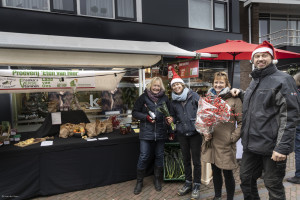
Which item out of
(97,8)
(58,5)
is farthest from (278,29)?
(58,5)

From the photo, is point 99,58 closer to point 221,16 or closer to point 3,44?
point 3,44

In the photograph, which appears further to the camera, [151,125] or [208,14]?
[208,14]

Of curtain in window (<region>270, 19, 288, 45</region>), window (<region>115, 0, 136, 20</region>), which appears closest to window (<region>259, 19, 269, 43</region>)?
curtain in window (<region>270, 19, 288, 45</region>)

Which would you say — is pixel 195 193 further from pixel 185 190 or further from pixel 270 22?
pixel 270 22

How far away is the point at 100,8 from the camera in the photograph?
749 centimetres

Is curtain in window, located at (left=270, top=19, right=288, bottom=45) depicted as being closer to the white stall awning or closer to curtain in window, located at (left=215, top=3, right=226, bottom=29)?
curtain in window, located at (left=215, top=3, right=226, bottom=29)

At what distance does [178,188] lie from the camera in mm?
3660

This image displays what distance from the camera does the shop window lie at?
20.9 feet

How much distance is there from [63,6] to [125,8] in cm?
219

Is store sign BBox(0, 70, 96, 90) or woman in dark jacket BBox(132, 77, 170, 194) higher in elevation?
store sign BBox(0, 70, 96, 90)

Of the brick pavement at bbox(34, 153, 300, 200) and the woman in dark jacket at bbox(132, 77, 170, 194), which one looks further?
the woman in dark jacket at bbox(132, 77, 170, 194)

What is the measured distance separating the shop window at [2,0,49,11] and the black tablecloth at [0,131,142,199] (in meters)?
5.05

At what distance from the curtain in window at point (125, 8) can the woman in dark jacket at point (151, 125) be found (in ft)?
17.1

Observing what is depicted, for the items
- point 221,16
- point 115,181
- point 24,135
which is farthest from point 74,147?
point 221,16
